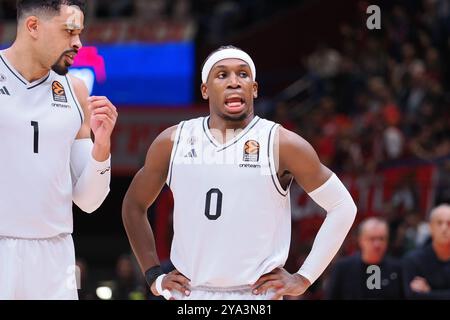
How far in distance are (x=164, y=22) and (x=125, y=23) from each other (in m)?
0.80

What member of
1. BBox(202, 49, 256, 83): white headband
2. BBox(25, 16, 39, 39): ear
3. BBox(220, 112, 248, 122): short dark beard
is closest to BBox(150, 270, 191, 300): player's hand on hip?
BBox(220, 112, 248, 122): short dark beard

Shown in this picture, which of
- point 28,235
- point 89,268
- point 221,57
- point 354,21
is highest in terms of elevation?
point 354,21

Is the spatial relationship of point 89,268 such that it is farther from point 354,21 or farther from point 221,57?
point 221,57

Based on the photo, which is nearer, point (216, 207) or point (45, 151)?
point (45, 151)

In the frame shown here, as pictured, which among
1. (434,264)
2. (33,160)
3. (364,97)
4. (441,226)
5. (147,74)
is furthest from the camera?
(147,74)

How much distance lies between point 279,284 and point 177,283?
57 cm

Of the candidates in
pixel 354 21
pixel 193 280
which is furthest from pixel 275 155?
pixel 354 21

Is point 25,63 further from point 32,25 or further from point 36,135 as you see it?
point 36,135

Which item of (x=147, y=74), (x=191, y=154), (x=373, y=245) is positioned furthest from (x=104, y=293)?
(x=147, y=74)

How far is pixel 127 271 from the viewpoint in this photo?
509 inches

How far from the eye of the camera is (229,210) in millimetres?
5441

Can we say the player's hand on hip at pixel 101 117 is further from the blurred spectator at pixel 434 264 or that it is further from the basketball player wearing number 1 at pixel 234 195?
the blurred spectator at pixel 434 264

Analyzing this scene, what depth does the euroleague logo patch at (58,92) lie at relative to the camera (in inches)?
216

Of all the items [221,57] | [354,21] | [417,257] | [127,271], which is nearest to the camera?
[221,57]
